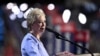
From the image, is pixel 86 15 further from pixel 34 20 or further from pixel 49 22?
pixel 34 20

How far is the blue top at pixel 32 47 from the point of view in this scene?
8.00 feet

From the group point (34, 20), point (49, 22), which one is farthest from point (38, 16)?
point (49, 22)

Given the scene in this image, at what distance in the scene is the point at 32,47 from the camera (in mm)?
2453

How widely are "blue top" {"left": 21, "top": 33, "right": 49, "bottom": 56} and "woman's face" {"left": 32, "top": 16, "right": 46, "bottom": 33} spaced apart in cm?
5

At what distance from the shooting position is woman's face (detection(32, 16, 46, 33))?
2.52m

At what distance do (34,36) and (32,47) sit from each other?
0.11 meters

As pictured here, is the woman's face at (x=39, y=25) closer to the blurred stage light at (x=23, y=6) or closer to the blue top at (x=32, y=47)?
the blue top at (x=32, y=47)

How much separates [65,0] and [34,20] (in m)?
4.88

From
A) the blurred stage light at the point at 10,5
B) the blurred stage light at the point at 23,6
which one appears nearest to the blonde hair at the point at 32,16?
the blurred stage light at the point at 23,6

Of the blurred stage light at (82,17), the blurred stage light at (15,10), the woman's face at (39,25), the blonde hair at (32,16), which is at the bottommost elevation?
the blurred stage light at (82,17)

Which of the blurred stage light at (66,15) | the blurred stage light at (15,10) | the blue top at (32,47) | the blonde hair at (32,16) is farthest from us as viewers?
the blurred stage light at (15,10)

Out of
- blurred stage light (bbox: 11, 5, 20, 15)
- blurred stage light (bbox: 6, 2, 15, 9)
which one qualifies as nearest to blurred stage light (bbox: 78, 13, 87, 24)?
blurred stage light (bbox: 11, 5, 20, 15)

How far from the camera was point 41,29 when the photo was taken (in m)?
2.53

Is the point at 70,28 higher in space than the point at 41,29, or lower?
lower
